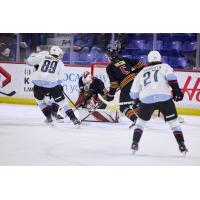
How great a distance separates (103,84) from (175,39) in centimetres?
74

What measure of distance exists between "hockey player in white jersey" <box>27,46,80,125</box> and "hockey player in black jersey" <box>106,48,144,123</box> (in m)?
0.37

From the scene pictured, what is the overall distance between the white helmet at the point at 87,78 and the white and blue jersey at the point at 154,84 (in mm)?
615

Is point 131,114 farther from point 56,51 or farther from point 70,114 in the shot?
point 56,51

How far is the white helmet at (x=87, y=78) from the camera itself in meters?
4.94

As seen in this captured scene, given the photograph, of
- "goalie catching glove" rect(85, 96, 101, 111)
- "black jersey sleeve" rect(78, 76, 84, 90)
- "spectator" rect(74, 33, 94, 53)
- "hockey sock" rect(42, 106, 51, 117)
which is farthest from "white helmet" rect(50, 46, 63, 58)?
"goalie catching glove" rect(85, 96, 101, 111)

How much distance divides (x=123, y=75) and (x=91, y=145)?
0.62 metres

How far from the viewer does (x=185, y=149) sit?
440 cm

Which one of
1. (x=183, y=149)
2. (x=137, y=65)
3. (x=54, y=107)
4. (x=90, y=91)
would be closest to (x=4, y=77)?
(x=54, y=107)

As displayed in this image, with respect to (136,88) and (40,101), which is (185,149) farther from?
(40,101)

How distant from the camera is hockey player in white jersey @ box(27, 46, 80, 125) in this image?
4816mm

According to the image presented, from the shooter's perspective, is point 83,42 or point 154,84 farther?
point 83,42

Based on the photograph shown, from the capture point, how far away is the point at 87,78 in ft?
16.6
